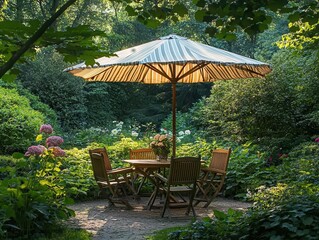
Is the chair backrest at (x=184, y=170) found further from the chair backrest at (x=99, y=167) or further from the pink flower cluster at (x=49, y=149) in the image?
the pink flower cluster at (x=49, y=149)

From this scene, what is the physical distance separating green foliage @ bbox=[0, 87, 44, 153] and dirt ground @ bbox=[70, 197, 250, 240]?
2759 millimetres

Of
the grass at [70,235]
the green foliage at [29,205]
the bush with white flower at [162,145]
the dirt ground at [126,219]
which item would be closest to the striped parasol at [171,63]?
the bush with white flower at [162,145]

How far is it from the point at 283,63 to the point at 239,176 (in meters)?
4.59

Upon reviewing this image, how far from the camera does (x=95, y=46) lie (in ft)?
5.31

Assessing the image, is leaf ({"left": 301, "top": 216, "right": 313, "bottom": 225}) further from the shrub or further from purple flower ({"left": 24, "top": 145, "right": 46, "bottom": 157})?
purple flower ({"left": 24, "top": 145, "right": 46, "bottom": 157})

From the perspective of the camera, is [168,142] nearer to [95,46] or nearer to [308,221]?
[308,221]

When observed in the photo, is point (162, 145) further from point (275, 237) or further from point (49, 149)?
point (275, 237)

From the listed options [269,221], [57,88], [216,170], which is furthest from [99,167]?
[57,88]

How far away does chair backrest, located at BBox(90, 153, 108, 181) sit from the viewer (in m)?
7.43

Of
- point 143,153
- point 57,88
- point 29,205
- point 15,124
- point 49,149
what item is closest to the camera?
point 29,205

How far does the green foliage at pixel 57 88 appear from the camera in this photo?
15.2m

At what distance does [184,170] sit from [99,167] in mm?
1377

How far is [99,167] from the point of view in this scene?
757 cm

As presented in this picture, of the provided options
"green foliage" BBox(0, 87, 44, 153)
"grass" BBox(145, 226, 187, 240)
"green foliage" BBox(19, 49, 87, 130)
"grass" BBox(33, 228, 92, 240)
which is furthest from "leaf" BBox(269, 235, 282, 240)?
"green foliage" BBox(19, 49, 87, 130)
